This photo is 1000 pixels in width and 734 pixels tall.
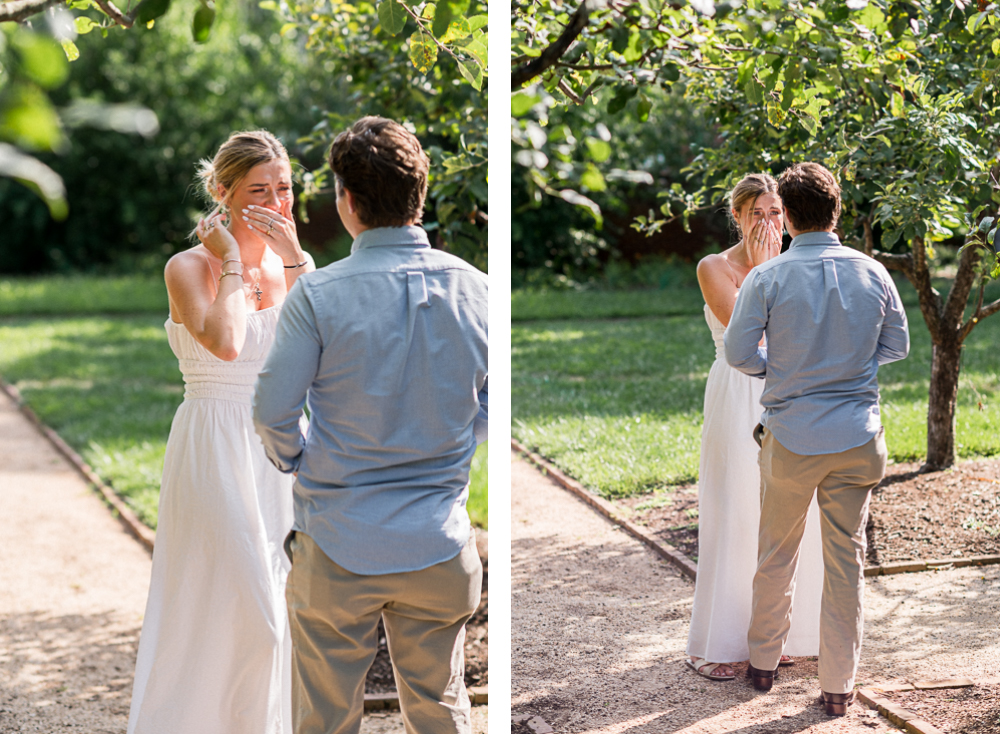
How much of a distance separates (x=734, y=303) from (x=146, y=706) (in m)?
1.89

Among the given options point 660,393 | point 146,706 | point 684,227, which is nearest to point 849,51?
point 684,227

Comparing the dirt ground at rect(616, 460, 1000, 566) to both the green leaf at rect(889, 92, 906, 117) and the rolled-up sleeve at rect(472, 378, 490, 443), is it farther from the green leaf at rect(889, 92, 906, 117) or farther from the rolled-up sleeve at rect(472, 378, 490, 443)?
the rolled-up sleeve at rect(472, 378, 490, 443)

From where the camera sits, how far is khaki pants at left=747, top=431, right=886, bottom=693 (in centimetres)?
234

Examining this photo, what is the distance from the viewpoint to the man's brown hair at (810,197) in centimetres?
229

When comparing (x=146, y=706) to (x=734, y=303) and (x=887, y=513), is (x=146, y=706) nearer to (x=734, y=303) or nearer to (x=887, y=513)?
(x=734, y=303)

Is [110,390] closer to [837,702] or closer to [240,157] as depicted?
[240,157]

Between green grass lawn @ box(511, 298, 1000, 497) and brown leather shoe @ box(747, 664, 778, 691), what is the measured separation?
1.82ft

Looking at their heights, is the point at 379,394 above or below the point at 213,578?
above

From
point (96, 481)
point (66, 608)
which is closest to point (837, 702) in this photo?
point (66, 608)

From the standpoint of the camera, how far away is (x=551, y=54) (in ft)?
7.64

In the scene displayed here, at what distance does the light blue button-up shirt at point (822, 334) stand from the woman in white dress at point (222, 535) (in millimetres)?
1156

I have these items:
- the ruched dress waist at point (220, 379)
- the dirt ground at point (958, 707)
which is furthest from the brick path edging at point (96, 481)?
the dirt ground at point (958, 707)

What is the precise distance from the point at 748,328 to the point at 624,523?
2.73ft

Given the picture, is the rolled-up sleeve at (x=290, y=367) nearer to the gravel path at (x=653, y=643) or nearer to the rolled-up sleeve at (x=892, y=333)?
the gravel path at (x=653, y=643)
